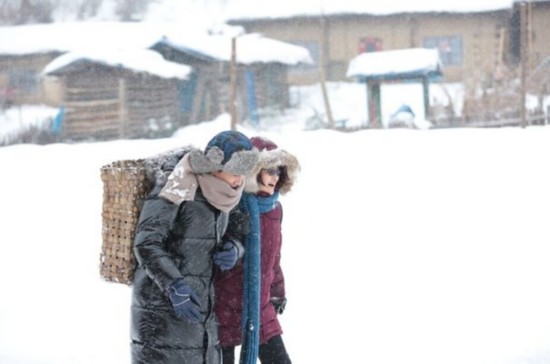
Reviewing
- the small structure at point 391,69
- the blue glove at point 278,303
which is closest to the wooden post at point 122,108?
the small structure at point 391,69

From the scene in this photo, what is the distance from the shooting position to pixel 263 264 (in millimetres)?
A: 3438

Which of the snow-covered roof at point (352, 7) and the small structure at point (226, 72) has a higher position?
the snow-covered roof at point (352, 7)

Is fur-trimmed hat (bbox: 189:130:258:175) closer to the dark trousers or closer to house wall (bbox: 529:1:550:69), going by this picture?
the dark trousers

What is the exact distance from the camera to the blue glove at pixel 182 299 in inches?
113

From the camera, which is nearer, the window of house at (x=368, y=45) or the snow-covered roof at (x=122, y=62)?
the snow-covered roof at (x=122, y=62)

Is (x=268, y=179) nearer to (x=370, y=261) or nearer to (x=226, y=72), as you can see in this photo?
(x=370, y=261)

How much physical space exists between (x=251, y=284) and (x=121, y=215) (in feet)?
1.76

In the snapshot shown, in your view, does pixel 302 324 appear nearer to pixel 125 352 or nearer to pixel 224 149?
pixel 125 352

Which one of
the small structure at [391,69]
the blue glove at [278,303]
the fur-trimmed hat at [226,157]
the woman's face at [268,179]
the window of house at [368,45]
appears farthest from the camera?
the window of house at [368,45]

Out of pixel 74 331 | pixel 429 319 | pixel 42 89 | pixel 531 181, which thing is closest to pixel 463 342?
pixel 429 319

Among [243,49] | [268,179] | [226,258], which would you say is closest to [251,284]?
[226,258]

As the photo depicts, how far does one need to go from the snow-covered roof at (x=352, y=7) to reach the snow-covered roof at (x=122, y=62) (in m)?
9.12

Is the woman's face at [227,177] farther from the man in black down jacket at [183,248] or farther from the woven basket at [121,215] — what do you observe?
the woven basket at [121,215]

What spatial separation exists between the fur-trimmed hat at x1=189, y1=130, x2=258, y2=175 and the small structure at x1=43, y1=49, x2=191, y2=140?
75.1 ft
